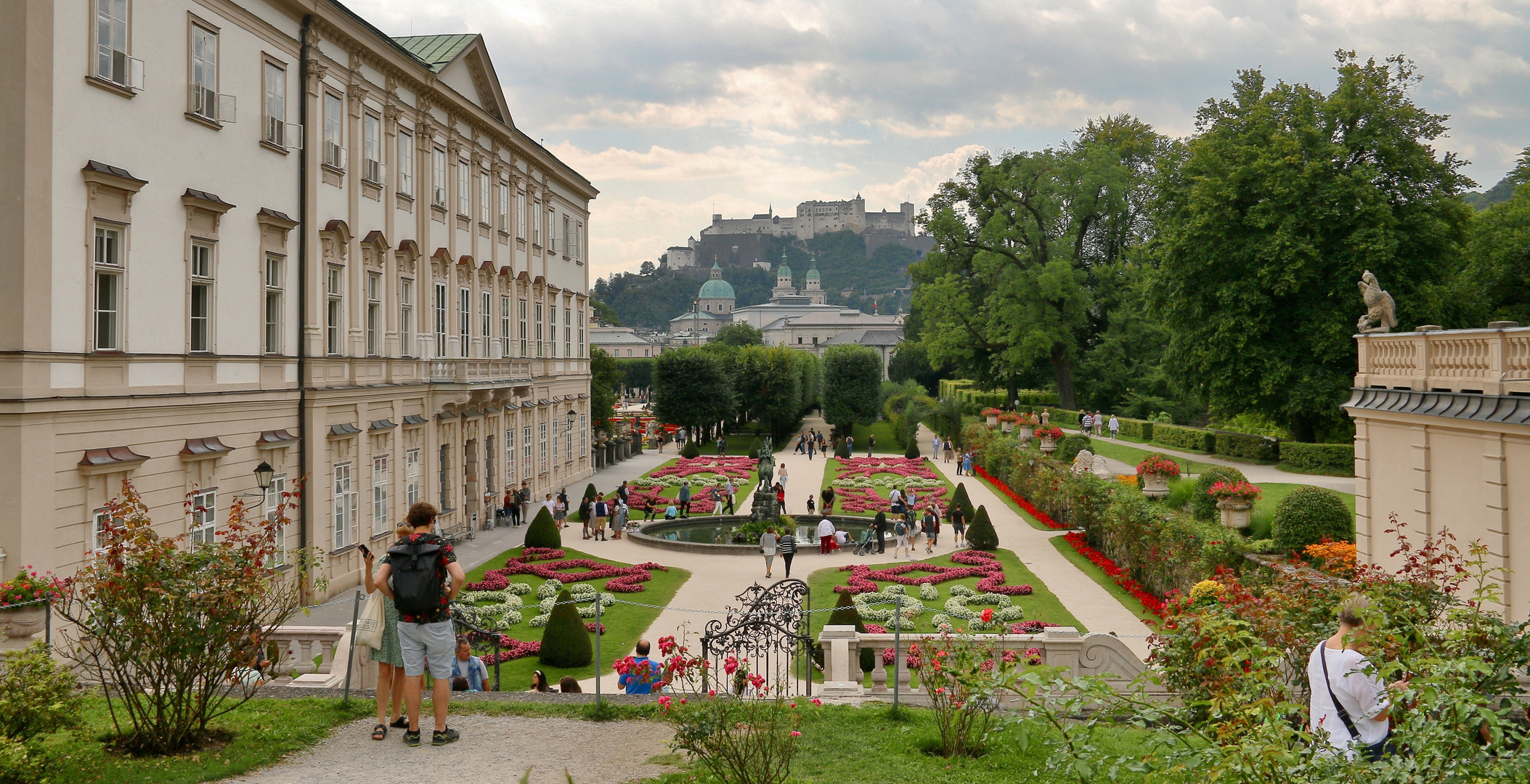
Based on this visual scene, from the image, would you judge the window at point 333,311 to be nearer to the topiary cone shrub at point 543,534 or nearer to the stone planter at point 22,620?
A: the topiary cone shrub at point 543,534

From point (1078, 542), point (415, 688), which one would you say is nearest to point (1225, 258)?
point (1078, 542)

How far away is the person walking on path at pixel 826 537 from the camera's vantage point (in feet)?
90.1

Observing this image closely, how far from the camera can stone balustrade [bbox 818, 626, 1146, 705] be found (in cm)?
1123

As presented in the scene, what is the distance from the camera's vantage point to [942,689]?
8953 mm

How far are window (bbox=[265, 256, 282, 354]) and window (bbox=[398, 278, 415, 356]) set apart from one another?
18.5ft

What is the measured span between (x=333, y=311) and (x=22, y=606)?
36.9ft

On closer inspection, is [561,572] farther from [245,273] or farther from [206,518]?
[245,273]

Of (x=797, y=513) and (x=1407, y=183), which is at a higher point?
(x=1407, y=183)

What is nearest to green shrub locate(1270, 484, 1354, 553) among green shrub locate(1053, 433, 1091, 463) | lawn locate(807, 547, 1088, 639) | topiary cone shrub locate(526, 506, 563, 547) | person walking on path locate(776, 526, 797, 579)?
lawn locate(807, 547, 1088, 639)

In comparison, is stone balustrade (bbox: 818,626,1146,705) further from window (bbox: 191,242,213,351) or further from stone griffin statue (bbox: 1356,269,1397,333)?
window (bbox: 191,242,213,351)

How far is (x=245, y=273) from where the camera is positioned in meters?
18.7

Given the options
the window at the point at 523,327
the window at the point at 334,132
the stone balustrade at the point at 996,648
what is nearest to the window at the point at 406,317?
the window at the point at 334,132

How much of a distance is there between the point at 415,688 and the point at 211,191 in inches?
514

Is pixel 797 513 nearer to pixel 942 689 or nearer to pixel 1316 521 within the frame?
pixel 1316 521
